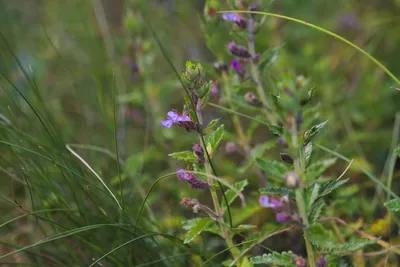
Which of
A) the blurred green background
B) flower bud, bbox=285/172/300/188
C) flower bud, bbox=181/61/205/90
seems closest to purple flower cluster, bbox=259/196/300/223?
flower bud, bbox=285/172/300/188

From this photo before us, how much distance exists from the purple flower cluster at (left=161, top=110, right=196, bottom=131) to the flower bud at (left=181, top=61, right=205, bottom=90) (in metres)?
0.08

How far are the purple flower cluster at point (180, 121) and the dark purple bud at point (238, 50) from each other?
50 centimetres

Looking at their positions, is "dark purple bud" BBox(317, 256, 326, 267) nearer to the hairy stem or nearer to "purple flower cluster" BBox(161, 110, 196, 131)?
"purple flower cluster" BBox(161, 110, 196, 131)

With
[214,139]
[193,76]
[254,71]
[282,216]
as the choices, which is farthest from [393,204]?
[254,71]

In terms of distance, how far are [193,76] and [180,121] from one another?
0.41 feet

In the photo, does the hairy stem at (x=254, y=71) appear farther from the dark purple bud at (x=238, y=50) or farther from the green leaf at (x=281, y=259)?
the green leaf at (x=281, y=259)

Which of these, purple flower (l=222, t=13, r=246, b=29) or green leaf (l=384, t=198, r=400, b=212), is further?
purple flower (l=222, t=13, r=246, b=29)

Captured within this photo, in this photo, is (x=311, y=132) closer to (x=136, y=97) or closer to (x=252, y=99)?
(x=252, y=99)

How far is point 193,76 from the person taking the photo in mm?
1415

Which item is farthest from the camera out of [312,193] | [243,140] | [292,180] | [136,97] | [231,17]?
[136,97]

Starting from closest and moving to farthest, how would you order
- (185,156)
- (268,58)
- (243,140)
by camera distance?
(185,156), (268,58), (243,140)

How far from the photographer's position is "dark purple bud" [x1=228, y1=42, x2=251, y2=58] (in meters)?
1.85

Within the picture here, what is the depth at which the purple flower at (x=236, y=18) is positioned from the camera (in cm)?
181

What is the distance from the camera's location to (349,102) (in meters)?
2.61
